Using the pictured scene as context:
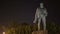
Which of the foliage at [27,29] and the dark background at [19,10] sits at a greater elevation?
the dark background at [19,10]

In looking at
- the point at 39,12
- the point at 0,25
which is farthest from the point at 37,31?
the point at 0,25

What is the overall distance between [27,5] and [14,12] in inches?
17.6

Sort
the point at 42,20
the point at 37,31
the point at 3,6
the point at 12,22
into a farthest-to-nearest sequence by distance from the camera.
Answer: the point at 3,6
the point at 12,22
the point at 42,20
the point at 37,31

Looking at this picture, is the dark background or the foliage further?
the dark background

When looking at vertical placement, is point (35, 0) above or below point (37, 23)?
above

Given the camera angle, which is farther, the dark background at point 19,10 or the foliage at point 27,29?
the dark background at point 19,10

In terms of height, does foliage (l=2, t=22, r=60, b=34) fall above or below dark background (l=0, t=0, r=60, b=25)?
below

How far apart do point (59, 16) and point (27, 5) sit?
3.41 feet

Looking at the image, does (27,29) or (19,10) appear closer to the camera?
(27,29)

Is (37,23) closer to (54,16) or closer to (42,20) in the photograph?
(42,20)

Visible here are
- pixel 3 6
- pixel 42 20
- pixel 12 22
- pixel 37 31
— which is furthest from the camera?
pixel 3 6

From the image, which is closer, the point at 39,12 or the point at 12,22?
the point at 39,12

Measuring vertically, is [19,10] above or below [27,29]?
above

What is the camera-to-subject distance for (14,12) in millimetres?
8766
